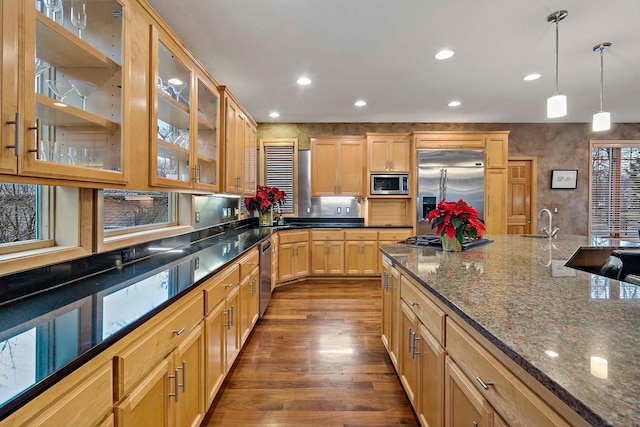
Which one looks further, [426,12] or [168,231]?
[168,231]

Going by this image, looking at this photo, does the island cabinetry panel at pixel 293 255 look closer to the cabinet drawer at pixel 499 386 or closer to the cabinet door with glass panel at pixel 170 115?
the cabinet door with glass panel at pixel 170 115

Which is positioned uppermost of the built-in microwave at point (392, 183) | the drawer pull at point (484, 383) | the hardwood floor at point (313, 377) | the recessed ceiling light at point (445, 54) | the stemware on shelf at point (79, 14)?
the recessed ceiling light at point (445, 54)

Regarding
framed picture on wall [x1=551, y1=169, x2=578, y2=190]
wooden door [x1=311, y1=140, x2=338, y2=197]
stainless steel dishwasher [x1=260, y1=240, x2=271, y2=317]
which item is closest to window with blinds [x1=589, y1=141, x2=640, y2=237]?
framed picture on wall [x1=551, y1=169, x2=578, y2=190]

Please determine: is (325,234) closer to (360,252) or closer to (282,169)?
(360,252)

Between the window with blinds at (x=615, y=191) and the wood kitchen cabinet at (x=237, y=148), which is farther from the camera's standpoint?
the window with blinds at (x=615, y=191)

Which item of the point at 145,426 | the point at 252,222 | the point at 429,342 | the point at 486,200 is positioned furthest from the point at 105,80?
the point at 486,200

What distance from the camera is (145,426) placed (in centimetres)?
109

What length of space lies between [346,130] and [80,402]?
508cm

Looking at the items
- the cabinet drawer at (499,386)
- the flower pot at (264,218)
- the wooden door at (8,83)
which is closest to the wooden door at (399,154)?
the flower pot at (264,218)

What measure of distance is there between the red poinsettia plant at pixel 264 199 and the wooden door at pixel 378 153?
1610 millimetres

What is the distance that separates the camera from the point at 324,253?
4.93 m

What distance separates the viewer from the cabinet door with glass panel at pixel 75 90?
3.26ft

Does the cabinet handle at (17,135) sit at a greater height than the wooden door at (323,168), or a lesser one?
lesser

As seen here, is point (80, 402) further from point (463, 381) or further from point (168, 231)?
point (168, 231)
